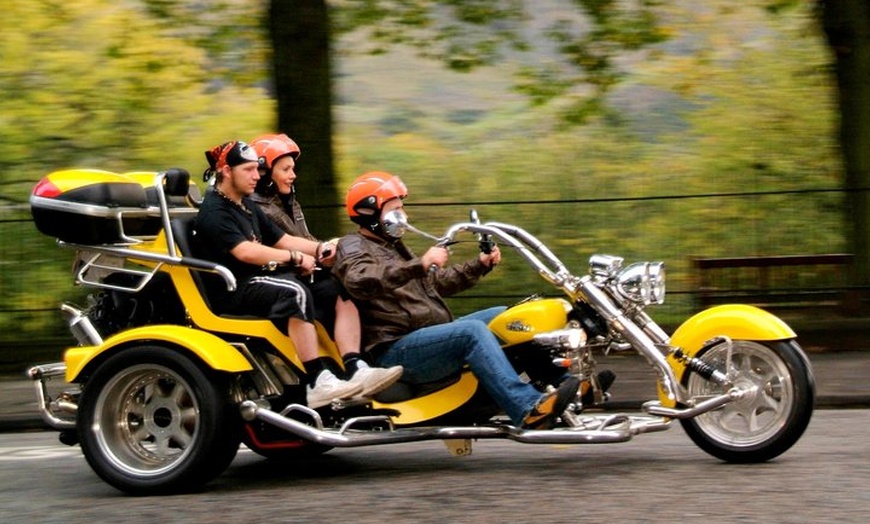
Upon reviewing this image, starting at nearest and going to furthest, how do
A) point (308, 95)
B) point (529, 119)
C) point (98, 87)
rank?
point (308, 95), point (98, 87), point (529, 119)

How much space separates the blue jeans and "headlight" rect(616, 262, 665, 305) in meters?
0.68

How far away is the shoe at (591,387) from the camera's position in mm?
7867

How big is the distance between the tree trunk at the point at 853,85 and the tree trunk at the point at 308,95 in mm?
4520

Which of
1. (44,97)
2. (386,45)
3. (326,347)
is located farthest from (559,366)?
(44,97)

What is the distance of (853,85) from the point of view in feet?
45.9

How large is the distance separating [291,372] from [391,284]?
718 millimetres

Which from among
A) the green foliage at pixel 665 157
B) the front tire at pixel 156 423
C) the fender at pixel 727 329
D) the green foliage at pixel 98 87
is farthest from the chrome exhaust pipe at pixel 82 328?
the green foliage at pixel 98 87

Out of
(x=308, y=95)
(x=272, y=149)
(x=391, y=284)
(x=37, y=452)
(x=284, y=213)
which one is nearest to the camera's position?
(x=391, y=284)

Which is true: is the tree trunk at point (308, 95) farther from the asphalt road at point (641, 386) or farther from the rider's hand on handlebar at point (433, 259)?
the rider's hand on handlebar at point (433, 259)

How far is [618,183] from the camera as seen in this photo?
46.3 feet

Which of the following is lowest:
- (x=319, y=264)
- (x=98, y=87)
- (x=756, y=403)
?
(x=98, y=87)

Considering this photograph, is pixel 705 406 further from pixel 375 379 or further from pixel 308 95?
pixel 308 95

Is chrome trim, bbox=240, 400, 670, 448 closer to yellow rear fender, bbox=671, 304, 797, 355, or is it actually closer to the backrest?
yellow rear fender, bbox=671, 304, 797, 355

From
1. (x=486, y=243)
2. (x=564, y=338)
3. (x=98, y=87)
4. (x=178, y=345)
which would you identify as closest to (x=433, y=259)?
(x=486, y=243)
